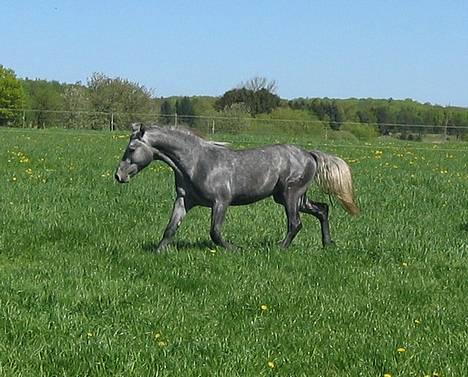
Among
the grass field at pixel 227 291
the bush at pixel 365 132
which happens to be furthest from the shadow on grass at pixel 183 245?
the bush at pixel 365 132

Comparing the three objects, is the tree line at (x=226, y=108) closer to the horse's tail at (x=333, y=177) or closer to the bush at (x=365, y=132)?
the bush at (x=365, y=132)

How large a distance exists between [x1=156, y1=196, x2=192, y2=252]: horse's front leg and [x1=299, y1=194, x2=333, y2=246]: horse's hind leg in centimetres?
141

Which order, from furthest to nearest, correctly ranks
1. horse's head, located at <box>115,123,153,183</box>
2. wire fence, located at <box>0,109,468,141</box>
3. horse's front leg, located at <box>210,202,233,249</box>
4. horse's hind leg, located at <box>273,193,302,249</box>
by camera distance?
wire fence, located at <box>0,109,468,141</box> → horse's hind leg, located at <box>273,193,302,249</box> → horse's front leg, located at <box>210,202,233,249</box> → horse's head, located at <box>115,123,153,183</box>

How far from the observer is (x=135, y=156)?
8.12 metres

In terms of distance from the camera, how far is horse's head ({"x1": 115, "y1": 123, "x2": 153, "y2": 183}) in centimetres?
812

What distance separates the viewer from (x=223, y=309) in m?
6.19

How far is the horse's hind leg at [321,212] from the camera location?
902 centimetres

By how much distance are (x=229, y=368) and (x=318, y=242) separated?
184 inches

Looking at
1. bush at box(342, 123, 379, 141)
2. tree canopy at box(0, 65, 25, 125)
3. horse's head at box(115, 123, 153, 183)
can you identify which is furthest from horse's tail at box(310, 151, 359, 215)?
tree canopy at box(0, 65, 25, 125)

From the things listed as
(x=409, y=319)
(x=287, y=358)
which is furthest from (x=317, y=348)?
(x=409, y=319)

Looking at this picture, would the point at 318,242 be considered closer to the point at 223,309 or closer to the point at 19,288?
the point at 223,309

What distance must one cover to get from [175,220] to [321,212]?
1846 millimetres

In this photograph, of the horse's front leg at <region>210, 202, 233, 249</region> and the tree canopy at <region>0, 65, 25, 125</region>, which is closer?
the horse's front leg at <region>210, 202, 233, 249</region>

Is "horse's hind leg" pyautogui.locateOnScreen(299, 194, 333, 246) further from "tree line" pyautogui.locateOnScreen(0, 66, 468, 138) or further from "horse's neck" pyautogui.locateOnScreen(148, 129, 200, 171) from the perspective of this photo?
"tree line" pyautogui.locateOnScreen(0, 66, 468, 138)
